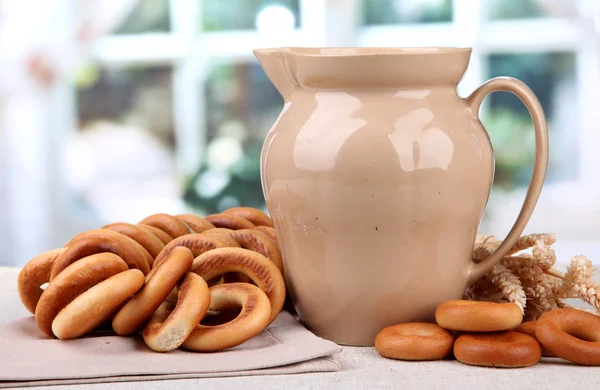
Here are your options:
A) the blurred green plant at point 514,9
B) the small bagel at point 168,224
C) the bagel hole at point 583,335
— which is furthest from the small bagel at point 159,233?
the blurred green plant at point 514,9

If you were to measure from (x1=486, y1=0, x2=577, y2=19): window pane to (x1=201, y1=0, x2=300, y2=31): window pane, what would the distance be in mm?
815

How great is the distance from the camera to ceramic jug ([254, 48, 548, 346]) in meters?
0.86

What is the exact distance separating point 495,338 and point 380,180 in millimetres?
199

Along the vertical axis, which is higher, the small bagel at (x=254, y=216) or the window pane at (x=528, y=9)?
the window pane at (x=528, y=9)

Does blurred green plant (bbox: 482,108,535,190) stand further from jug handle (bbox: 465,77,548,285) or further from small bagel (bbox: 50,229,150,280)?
small bagel (bbox: 50,229,150,280)

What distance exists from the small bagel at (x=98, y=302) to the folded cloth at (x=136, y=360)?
0.02 meters

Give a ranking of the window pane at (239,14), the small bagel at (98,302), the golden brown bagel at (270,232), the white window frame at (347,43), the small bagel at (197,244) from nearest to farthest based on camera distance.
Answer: the small bagel at (98,302) < the small bagel at (197,244) < the golden brown bagel at (270,232) < the white window frame at (347,43) < the window pane at (239,14)

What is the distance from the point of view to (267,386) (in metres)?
0.75

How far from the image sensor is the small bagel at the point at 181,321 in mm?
838

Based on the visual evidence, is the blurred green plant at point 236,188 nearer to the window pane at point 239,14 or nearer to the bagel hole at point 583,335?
the window pane at point 239,14

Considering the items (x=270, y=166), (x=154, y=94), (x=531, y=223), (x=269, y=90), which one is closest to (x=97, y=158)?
(x=154, y=94)

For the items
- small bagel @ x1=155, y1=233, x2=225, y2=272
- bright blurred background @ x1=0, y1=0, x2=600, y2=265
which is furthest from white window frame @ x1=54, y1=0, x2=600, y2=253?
small bagel @ x1=155, y1=233, x2=225, y2=272

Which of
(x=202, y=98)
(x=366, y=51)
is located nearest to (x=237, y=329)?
(x=366, y=51)

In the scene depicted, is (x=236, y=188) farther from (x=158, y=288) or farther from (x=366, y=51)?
(x=158, y=288)
